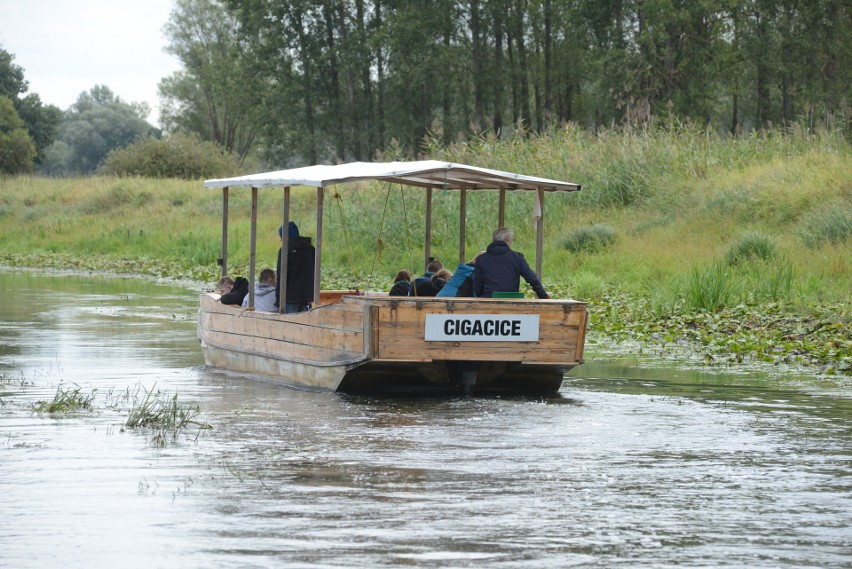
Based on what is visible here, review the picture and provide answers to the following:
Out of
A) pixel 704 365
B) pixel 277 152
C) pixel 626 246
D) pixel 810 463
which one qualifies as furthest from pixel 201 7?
pixel 810 463

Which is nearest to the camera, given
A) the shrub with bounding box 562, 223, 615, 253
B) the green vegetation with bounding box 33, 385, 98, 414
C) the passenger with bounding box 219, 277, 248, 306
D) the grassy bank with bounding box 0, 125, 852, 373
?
the green vegetation with bounding box 33, 385, 98, 414

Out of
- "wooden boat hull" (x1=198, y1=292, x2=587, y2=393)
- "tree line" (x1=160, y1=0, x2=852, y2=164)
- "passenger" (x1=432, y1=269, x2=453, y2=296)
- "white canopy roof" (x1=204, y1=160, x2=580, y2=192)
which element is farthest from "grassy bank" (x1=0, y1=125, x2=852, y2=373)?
"tree line" (x1=160, y1=0, x2=852, y2=164)

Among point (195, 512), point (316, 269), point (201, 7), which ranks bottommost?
point (195, 512)

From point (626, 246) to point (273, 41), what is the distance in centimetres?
3614

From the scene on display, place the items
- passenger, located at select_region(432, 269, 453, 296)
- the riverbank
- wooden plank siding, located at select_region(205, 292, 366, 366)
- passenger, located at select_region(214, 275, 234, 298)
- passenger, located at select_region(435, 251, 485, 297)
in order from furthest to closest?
passenger, located at select_region(214, 275, 234, 298) < the riverbank < passenger, located at select_region(432, 269, 453, 296) < passenger, located at select_region(435, 251, 485, 297) < wooden plank siding, located at select_region(205, 292, 366, 366)

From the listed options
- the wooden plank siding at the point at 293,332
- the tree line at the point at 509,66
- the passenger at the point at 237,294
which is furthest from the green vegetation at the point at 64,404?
the tree line at the point at 509,66

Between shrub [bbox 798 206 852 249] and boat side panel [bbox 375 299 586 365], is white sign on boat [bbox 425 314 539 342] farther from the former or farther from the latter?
shrub [bbox 798 206 852 249]

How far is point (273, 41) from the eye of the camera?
56438mm

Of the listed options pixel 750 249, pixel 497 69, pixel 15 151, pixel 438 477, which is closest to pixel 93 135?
pixel 15 151

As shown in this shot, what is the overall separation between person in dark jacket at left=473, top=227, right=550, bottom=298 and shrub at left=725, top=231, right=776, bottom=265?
9.13 metres

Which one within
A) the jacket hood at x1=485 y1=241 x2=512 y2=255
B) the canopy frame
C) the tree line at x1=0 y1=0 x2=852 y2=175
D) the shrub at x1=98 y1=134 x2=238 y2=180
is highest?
the tree line at x1=0 y1=0 x2=852 y2=175

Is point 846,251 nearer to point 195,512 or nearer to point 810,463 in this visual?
point 810,463

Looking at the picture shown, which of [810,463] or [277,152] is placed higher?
[277,152]

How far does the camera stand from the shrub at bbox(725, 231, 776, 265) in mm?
20297
